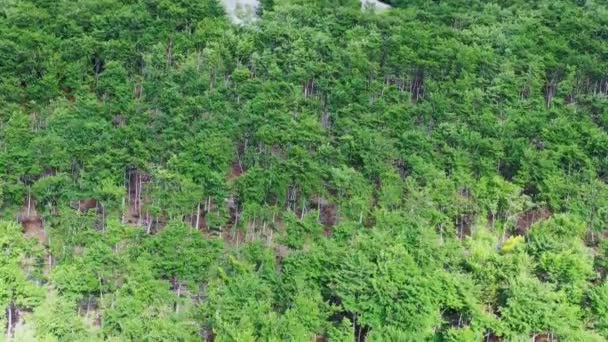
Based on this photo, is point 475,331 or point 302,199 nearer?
point 475,331

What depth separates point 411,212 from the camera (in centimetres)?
3634

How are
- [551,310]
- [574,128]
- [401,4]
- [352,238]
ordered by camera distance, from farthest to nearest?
[401,4] → [574,128] → [352,238] → [551,310]

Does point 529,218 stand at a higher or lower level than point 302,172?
lower

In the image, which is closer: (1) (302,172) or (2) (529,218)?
(1) (302,172)

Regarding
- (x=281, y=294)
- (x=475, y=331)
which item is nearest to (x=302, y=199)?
(x=281, y=294)

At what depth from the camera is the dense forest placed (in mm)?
30781

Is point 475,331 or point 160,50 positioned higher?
point 160,50

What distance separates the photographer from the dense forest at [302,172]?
101 ft

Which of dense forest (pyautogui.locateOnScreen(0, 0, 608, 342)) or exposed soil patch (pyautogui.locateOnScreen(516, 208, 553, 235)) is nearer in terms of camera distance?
dense forest (pyautogui.locateOnScreen(0, 0, 608, 342))

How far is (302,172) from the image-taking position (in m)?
38.6

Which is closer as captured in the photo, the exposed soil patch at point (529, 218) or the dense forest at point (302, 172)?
the dense forest at point (302, 172)

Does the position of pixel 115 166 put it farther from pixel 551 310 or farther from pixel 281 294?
pixel 551 310

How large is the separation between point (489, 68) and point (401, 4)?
17.8 metres

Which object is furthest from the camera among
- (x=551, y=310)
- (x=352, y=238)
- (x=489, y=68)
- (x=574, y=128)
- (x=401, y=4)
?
(x=401, y=4)
